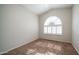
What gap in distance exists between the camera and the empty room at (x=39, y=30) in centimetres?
166

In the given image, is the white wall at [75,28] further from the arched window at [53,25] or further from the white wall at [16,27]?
the white wall at [16,27]

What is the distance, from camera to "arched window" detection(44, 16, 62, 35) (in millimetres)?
1716

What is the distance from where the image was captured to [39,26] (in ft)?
5.76

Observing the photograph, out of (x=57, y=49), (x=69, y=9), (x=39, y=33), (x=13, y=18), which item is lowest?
(x=57, y=49)

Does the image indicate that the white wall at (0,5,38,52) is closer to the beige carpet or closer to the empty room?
the empty room

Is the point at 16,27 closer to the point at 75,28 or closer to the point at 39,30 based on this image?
the point at 39,30

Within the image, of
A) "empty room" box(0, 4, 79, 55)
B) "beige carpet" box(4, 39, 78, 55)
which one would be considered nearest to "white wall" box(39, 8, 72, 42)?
"empty room" box(0, 4, 79, 55)

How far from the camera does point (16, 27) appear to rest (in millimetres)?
1917

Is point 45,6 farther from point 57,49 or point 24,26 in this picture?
point 57,49

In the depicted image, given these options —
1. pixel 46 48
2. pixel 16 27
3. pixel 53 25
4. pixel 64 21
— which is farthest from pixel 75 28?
pixel 16 27

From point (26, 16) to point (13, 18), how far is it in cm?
43
